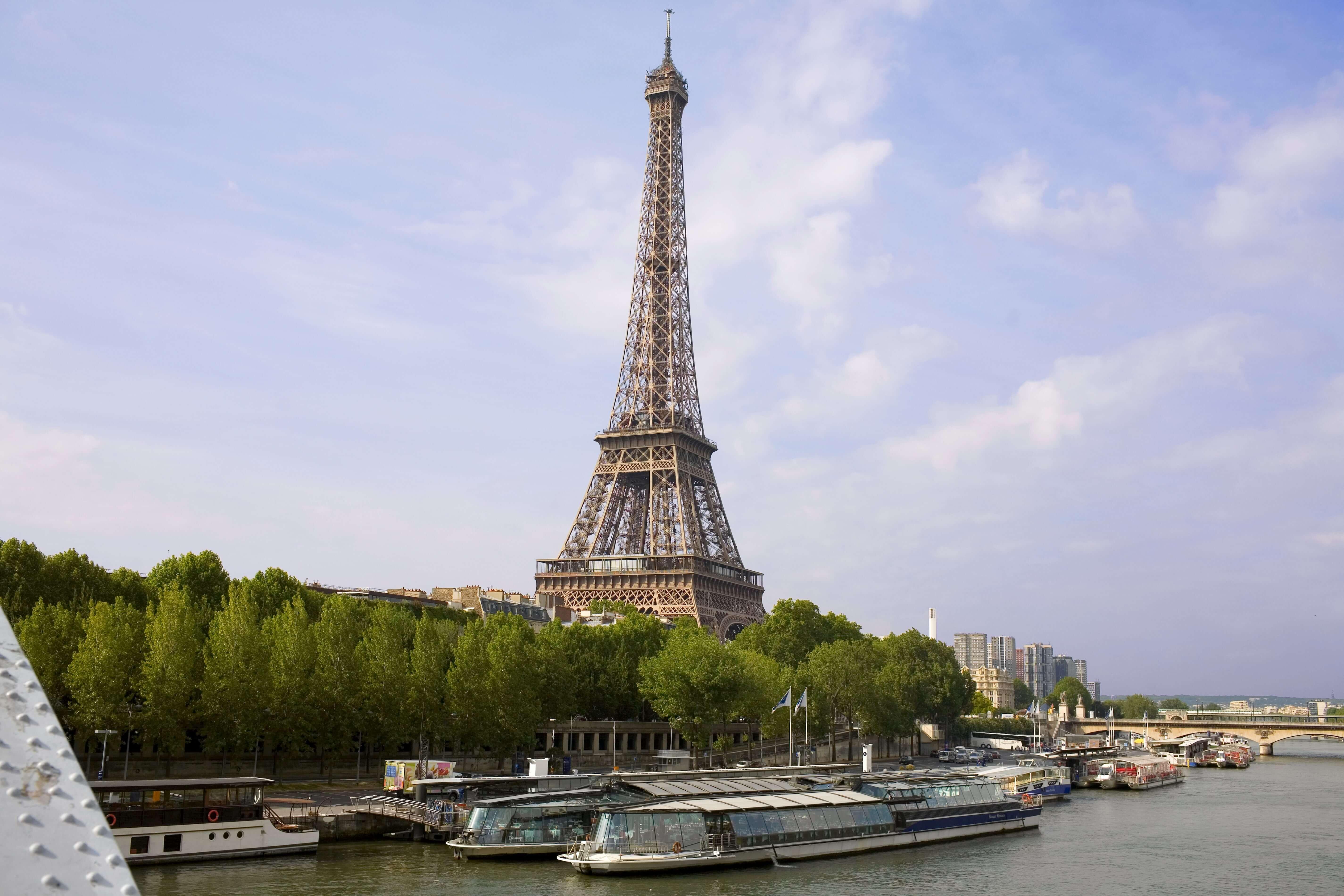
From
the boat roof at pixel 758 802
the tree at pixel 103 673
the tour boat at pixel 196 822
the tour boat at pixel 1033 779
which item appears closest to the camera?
the tour boat at pixel 196 822

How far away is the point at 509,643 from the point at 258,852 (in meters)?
27.0

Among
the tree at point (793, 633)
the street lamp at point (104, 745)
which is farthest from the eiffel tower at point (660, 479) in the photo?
the street lamp at point (104, 745)

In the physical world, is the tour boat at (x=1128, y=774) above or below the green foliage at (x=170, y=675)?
below

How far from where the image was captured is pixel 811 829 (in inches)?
1863

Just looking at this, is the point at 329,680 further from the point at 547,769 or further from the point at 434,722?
the point at 547,769

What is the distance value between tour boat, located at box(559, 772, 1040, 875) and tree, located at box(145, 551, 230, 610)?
4281 centimetres

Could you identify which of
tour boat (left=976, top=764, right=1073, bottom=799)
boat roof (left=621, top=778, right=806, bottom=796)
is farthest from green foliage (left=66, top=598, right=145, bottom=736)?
tour boat (left=976, top=764, right=1073, bottom=799)

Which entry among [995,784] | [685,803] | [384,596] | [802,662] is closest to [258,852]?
[685,803]

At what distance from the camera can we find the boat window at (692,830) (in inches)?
1683

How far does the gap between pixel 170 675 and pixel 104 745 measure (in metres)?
4.73

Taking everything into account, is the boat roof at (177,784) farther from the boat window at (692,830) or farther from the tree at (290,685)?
the boat window at (692,830)

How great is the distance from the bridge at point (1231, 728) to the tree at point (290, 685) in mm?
121918

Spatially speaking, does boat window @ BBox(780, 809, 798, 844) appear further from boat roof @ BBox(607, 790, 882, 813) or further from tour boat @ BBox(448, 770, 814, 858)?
tour boat @ BBox(448, 770, 814, 858)

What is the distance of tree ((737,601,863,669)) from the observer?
363ft
